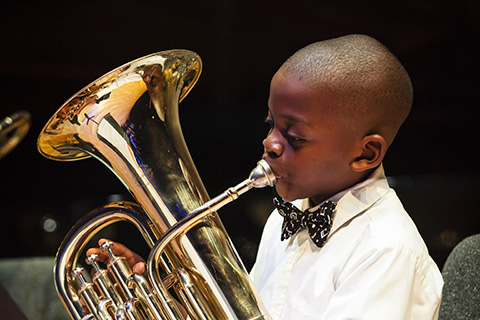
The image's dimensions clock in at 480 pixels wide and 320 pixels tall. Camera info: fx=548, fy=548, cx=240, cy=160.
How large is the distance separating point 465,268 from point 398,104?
31cm

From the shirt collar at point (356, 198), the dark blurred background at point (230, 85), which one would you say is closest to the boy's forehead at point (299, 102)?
the shirt collar at point (356, 198)

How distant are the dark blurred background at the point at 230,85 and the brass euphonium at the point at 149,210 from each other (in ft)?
2.27

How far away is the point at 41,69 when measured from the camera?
1.58 metres

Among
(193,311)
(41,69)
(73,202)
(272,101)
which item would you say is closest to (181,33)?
(41,69)

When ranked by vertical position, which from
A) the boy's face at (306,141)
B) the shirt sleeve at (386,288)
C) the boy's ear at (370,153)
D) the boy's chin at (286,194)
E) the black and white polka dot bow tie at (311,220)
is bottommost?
the shirt sleeve at (386,288)

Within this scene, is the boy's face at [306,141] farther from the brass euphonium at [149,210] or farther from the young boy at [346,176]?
the brass euphonium at [149,210]

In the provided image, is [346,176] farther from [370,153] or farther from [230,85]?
[230,85]

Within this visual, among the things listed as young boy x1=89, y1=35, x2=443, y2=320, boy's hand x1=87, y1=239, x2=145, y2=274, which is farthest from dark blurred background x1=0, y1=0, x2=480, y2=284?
young boy x1=89, y1=35, x2=443, y2=320

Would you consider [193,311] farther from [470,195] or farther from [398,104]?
[470,195]

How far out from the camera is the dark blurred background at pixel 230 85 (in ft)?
4.94

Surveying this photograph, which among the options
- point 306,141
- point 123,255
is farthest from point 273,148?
point 123,255

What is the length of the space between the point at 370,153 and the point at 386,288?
18 cm

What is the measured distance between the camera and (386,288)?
643mm

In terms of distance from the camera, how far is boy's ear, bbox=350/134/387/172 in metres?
0.72
